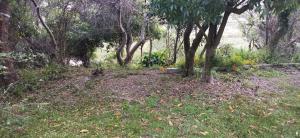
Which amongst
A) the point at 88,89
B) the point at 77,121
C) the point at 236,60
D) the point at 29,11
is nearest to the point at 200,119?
the point at 77,121

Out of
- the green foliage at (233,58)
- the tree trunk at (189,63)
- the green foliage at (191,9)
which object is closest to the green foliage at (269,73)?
the green foliage at (233,58)

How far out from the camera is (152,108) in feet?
20.4

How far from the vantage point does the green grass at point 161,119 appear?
520cm

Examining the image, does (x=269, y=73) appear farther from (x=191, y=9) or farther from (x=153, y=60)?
(x=191, y=9)

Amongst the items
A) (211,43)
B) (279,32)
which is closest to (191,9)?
(211,43)

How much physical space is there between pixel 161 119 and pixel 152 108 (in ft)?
1.69

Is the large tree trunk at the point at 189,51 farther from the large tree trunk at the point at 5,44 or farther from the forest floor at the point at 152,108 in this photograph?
the large tree trunk at the point at 5,44

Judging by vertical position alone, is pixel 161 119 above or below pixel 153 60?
below

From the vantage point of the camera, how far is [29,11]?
32.8 feet

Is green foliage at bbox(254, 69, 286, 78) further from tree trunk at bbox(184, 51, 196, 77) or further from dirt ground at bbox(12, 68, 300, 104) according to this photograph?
tree trunk at bbox(184, 51, 196, 77)

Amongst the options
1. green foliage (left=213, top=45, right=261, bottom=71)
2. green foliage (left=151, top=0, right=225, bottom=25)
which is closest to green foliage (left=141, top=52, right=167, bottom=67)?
green foliage (left=213, top=45, right=261, bottom=71)

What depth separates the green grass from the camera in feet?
17.1

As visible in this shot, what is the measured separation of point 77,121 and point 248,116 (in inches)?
110

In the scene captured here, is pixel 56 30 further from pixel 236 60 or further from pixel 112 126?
pixel 112 126
